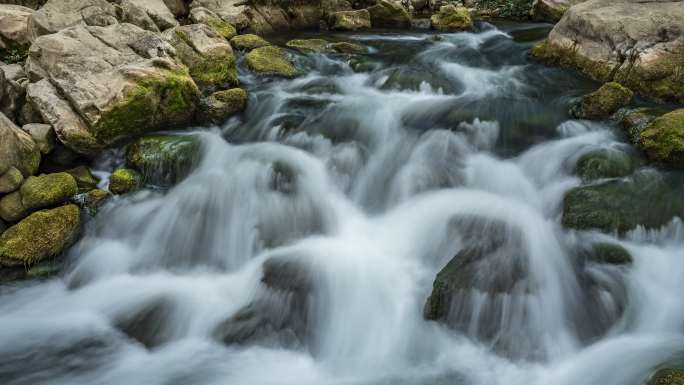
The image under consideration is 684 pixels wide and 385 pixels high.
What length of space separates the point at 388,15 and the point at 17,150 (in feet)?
44.3

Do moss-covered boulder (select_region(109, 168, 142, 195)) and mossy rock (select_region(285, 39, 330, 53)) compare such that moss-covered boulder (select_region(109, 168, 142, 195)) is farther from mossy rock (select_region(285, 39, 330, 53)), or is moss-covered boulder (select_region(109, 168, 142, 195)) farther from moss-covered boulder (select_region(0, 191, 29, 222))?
mossy rock (select_region(285, 39, 330, 53))

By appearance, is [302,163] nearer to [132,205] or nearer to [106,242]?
[132,205]

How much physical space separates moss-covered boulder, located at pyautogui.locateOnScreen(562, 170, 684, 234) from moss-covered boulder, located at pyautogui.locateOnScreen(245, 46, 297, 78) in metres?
6.96

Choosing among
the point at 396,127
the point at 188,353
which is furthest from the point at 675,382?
the point at 396,127

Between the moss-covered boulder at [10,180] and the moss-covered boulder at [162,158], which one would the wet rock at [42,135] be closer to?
the moss-covered boulder at [10,180]

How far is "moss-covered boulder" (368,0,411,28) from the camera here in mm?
16109

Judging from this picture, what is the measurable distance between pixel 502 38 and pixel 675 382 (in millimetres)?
13017

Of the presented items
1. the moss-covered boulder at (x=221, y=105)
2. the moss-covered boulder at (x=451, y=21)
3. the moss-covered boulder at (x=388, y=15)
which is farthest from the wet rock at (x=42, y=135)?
the moss-covered boulder at (x=451, y=21)

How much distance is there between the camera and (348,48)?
495 inches

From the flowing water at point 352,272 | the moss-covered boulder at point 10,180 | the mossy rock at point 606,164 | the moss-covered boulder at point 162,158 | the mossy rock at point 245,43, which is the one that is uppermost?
the mossy rock at point 245,43

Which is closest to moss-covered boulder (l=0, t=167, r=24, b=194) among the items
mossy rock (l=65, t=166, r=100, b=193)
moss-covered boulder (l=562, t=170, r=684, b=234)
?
mossy rock (l=65, t=166, r=100, b=193)

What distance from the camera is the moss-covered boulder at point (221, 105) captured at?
791 centimetres

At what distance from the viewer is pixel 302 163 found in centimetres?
710

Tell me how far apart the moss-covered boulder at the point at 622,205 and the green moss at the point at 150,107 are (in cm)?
609
